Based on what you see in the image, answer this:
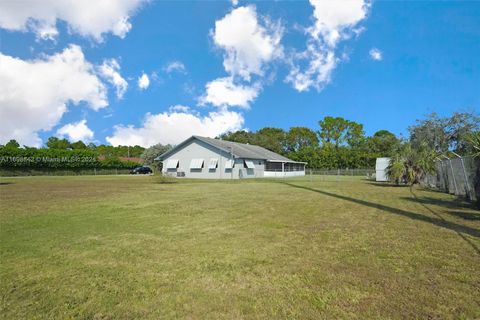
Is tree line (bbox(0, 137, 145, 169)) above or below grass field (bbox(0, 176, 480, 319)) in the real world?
above

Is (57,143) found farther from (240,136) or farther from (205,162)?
(205,162)

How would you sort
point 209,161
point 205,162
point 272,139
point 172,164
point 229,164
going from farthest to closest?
point 272,139 → point 172,164 → point 205,162 → point 209,161 → point 229,164

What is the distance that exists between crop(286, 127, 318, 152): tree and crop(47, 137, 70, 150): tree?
2596 inches

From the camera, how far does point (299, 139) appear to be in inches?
2432

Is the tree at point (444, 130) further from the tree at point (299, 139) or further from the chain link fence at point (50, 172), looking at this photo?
the chain link fence at point (50, 172)

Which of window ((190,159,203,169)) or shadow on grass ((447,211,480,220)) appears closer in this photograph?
shadow on grass ((447,211,480,220))

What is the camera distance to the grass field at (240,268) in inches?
104

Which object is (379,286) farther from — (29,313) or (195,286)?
(29,313)

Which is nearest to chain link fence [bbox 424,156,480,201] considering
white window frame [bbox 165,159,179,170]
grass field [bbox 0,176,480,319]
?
grass field [bbox 0,176,480,319]

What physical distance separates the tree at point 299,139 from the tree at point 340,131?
3045mm

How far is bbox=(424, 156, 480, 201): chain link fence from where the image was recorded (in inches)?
370

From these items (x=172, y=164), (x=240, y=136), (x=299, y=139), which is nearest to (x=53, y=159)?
(x=172, y=164)

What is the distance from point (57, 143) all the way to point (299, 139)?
70.0 meters

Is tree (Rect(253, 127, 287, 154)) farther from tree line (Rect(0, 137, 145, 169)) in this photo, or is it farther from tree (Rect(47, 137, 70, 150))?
tree (Rect(47, 137, 70, 150))
